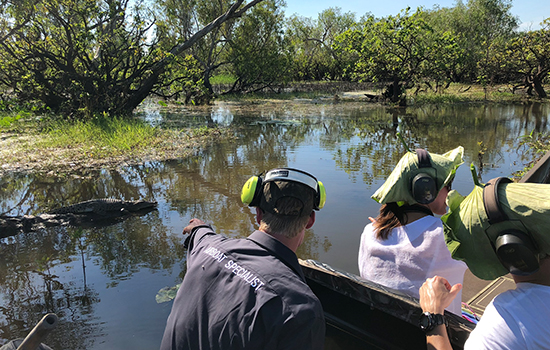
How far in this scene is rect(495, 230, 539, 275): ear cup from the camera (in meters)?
1.19

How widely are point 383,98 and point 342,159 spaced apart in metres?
16.0

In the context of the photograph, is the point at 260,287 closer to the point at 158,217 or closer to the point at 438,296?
the point at 438,296

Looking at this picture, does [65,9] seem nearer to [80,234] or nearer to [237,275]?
[80,234]

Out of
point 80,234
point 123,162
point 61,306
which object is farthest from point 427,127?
point 61,306

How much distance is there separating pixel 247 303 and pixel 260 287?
69 millimetres

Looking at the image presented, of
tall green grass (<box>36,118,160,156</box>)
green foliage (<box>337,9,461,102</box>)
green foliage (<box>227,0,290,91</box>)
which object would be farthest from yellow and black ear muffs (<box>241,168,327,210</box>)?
green foliage (<box>227,0,290,91</box>)

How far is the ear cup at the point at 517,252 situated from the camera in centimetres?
119

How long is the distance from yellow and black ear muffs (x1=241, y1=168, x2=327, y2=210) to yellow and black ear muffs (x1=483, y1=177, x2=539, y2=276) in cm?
65

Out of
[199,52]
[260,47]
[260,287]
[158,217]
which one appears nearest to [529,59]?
[260,47]

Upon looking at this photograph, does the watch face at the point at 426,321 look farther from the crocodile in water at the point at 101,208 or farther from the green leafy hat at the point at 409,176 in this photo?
the crocodile in water at the point at 101,208

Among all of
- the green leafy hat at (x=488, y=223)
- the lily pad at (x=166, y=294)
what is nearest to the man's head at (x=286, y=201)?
the green leafy hat at (x=488, y=223)

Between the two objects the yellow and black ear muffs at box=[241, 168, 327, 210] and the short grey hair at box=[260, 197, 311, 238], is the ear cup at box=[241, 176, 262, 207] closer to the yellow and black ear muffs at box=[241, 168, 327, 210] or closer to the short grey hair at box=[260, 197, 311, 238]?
the yellow and black ear muffs at box=[241, 168, 327, 210]

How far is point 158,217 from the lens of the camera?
5.64 meters

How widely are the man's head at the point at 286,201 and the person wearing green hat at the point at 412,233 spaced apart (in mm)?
840
